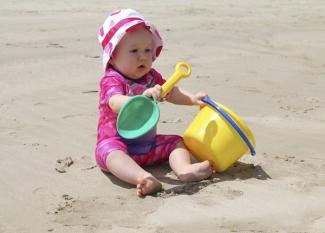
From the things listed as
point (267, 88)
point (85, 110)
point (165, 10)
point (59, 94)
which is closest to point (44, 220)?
point (85, 110)

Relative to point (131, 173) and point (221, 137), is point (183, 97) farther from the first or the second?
point (131, 173)

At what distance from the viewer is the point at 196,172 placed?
8.70 ft

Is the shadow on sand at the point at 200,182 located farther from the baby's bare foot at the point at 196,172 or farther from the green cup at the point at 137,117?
the green cup at the point at 137,117

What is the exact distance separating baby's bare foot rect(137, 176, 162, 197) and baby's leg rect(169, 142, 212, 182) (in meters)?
0.20

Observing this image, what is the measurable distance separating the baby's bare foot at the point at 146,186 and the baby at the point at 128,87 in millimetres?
208

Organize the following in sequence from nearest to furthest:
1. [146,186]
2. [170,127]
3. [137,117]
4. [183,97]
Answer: [146,186]
[137,117]
[183,97]
[170,127]

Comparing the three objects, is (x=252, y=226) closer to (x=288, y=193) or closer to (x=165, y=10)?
(x=288, y=193)

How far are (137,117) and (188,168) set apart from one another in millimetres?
297

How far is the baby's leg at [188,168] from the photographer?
2656mm

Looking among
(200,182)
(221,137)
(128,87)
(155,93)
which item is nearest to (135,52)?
(128,87)

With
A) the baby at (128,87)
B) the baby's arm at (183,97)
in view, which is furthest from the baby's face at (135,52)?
the baby's arm at (183,97)

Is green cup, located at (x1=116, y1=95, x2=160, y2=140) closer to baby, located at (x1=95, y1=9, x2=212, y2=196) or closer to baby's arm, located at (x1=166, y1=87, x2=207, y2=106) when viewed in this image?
baby, located at (x1=95, y1=9, x2=212, y2=196)

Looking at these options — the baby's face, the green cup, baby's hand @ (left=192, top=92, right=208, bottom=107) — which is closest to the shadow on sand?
the green cup

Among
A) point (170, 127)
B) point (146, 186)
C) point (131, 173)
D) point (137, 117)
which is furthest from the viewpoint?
point (170, 127)
